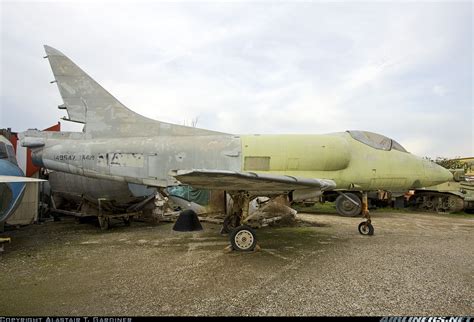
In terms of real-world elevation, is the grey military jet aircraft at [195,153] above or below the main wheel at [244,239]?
above

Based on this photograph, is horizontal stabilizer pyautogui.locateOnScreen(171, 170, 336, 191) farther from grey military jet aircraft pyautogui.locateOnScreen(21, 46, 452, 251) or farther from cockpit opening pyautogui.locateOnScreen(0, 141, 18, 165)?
cockpit opening pyautogui.locateOnScreen(0, 141, 18, 165)

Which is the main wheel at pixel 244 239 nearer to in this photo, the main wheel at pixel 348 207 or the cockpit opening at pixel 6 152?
the cockpit opening at pixel 6 152

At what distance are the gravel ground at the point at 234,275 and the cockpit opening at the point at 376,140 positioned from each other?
2.43m

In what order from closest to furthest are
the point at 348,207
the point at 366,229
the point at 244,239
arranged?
1. the point at 244,239
2. the point at 366,229
3. the point at 348,207

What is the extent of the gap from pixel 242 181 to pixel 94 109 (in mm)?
4734

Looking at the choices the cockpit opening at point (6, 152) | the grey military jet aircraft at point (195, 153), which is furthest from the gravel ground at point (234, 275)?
the cockpit opening at point (6, 152)

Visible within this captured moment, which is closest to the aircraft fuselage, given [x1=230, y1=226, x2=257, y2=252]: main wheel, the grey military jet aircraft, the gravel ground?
the grey military jet aircraft

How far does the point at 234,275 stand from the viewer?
192 inches

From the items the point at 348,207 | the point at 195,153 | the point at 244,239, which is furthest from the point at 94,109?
the point at 348,207

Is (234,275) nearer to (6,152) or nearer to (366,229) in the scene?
(366,229)

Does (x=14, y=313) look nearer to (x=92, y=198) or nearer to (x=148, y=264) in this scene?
(x=148, y=264)

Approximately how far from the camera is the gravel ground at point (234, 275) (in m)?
3.70

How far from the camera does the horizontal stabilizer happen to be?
5.27 m

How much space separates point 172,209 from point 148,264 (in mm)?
7259
